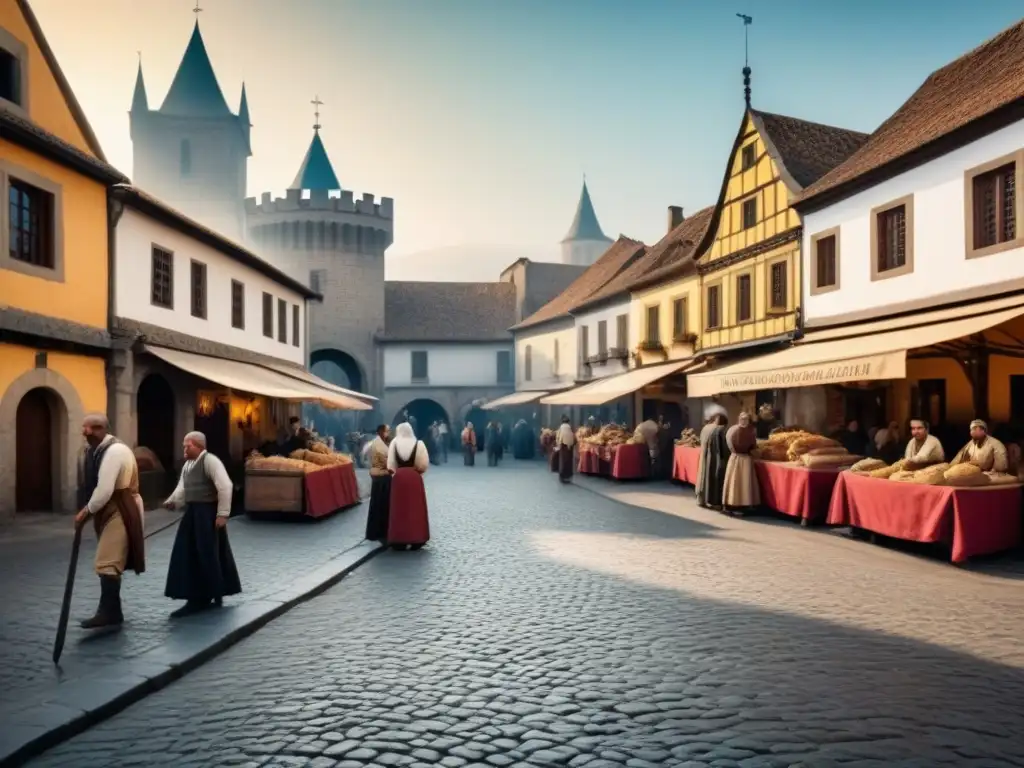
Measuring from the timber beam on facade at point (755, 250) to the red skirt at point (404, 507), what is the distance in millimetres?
12315

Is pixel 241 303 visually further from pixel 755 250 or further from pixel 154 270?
pixel 755 250

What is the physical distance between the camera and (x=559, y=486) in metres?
22.0

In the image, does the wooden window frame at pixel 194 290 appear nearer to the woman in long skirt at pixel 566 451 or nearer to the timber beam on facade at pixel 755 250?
the woman in long skirt at pixel 566 451

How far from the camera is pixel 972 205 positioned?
1413cm

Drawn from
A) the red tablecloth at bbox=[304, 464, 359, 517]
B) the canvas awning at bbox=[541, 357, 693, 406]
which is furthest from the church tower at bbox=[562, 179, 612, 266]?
the red tablecloth at bbox=[304, 464, 359, 517]

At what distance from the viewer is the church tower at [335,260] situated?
4553 centimetres

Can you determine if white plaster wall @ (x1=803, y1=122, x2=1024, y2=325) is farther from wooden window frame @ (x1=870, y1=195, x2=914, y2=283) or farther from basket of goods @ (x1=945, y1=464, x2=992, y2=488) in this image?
basket of goods @ (x1=945, y1=464, x2=992, y2=488)

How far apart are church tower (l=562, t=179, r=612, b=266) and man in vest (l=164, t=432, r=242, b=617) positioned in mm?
77734

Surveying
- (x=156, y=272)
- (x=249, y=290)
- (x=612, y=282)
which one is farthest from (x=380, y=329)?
(x=156, y=272)

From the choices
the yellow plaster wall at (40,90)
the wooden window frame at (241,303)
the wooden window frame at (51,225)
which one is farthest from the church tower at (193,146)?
the wooden window frame at (51,225)

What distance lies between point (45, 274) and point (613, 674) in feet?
40.3

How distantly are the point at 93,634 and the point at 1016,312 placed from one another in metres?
11.4

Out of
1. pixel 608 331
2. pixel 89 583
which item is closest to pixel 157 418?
pixel 89 583

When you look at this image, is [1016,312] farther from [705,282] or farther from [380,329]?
[380,329]
